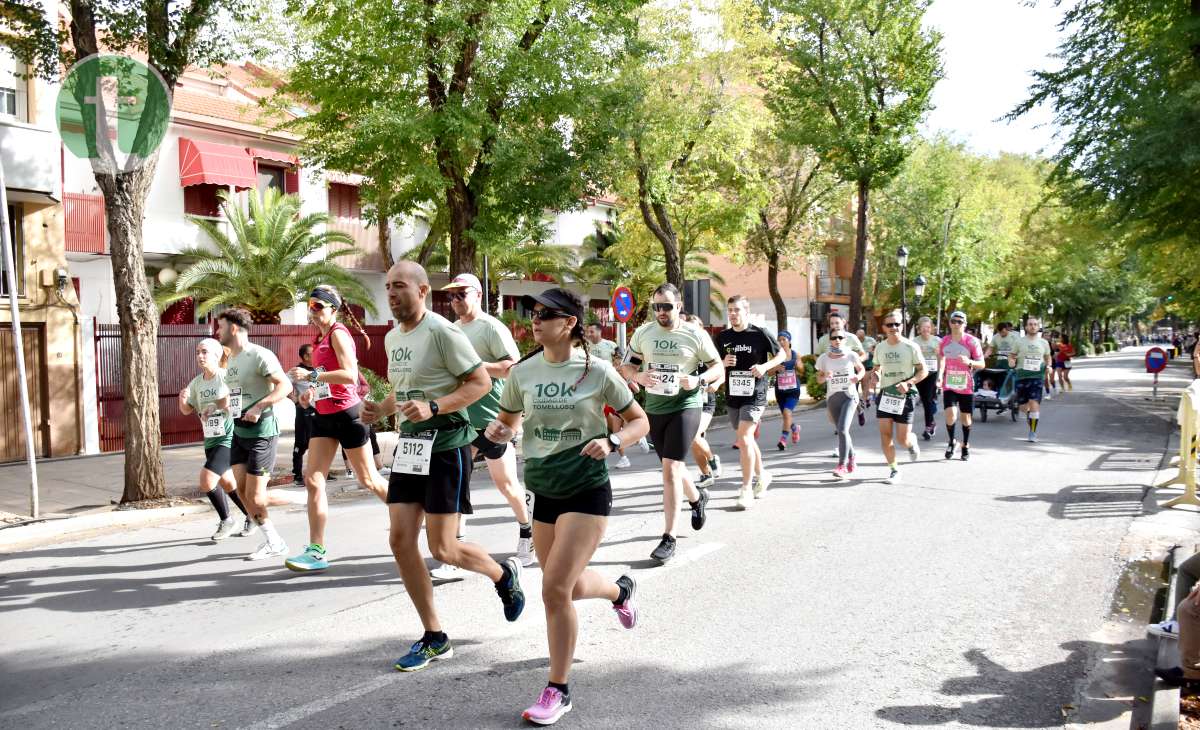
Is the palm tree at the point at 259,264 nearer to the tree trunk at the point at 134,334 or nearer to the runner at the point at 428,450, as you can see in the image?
the tree trunk at the point at 134,334

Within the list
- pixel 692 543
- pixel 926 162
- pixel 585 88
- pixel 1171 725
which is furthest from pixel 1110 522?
pixel 926 162

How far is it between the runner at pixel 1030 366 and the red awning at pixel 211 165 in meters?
19.0

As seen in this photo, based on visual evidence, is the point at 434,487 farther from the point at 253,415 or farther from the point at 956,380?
the point at 956,380

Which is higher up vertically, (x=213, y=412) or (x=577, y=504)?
(x=213, y=412)

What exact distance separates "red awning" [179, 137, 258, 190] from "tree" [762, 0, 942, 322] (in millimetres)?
14935

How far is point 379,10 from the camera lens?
13.6 meters

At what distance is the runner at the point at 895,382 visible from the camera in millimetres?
10156

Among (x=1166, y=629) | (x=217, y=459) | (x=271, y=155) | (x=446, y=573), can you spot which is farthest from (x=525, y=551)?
(x=271, y=155)

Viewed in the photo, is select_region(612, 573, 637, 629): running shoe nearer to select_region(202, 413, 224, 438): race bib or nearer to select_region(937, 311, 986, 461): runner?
select_region(202, 413, 224, 438): race bib

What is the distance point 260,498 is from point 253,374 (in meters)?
0.96

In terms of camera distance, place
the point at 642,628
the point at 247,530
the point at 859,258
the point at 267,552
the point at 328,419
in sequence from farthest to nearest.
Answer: the point at 859,258, the point at 247,530, the point at 267,552, the point at 328,419, the point at 642,628

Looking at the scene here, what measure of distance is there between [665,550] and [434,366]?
267 cm

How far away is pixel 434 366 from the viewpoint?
4629mm

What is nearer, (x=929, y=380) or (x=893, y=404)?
(x=893, y=404)
